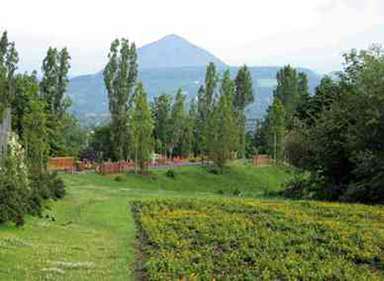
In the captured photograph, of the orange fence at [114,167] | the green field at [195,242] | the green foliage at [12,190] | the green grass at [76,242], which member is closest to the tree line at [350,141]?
the green field at [195,242]

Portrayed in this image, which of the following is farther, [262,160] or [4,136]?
[262,160]

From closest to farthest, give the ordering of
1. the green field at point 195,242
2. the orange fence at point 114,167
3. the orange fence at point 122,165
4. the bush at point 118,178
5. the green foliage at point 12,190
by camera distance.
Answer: the green field at point 195,242 → the green foliage at point 12,190 → the bush at point 118,178 → the orange fence at point 114,167 → the orange fence at point 122,165

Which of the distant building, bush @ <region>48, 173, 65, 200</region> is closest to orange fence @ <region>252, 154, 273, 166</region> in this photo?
bush @ <region>48, 173, 65, 200</region>

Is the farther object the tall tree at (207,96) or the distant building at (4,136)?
the tall tree at (207,96)

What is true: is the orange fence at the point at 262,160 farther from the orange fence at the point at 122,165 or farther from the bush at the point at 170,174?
the bush at the point at 170,174

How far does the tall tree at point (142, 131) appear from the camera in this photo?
59.8 meters

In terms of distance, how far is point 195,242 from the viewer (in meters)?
20.4

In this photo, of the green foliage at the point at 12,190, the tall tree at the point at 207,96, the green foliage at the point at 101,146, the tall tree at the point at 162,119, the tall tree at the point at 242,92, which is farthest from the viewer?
the tall tree at the point at 242,92

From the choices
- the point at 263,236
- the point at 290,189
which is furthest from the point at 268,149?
the point at 263,236

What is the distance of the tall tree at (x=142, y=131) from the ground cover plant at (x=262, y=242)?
94.0ft

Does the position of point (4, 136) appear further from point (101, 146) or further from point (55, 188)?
point (101, 146)

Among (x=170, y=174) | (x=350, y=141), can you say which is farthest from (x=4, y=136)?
(x=170, y=174)

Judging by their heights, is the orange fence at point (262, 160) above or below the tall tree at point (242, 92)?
below

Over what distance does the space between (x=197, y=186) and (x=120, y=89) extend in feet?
42.5
